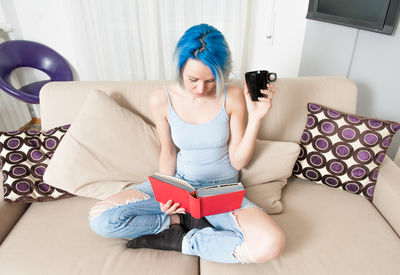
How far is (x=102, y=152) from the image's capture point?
3.89ft

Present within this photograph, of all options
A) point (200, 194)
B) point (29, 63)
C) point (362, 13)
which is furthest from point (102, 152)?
point (29, 63)

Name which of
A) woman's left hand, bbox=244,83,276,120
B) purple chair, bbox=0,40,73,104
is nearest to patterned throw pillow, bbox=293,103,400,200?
woman's left hand, bbox=244,83,276,120

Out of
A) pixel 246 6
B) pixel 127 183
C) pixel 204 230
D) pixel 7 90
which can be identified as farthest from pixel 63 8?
pixel 204 230

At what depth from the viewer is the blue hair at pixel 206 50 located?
2.94 ft

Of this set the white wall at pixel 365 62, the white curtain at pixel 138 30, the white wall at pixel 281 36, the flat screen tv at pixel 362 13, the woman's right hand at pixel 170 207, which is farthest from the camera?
the white curtain at pixel 138 30

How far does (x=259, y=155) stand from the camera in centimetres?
125

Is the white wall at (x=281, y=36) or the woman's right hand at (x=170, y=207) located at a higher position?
the white wall at (x=281, y=36)

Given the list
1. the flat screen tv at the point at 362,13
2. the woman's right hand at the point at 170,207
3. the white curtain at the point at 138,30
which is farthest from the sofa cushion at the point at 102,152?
the flat screen tv at the point at 362,13

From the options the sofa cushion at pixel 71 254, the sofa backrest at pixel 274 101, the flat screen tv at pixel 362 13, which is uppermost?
the flat screen tv at pixel 362 13

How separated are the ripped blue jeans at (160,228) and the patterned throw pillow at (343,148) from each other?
0.44m

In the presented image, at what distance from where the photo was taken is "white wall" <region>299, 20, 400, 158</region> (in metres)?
1.35

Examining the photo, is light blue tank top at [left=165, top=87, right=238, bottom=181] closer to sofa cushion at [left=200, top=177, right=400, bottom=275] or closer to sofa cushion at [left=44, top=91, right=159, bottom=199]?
sofa cushion at [left=44, top=91, right=159, bottom=199]

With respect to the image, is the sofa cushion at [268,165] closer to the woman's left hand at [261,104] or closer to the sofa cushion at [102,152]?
the woman's left hand at [261,104]

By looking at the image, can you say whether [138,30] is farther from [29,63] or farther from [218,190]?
[218,190]
